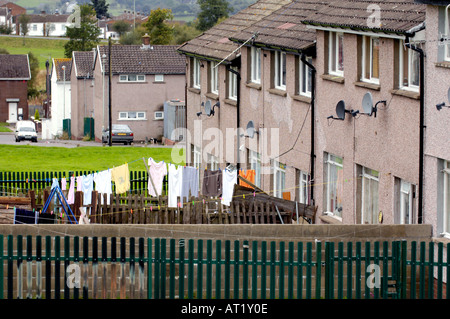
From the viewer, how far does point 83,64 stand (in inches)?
2958

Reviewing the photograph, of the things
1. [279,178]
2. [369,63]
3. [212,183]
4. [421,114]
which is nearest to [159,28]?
[212,183]

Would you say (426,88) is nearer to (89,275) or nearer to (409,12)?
(409,12)

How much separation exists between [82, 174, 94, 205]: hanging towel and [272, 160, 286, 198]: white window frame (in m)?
5.18

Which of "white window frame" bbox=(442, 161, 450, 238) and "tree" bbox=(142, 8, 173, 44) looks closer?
"white window frame" bbox=(442, 161, 450, 238)

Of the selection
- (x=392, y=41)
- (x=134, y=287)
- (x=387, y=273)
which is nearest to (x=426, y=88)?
(x=392, y=41)

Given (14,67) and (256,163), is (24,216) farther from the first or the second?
(14,67)

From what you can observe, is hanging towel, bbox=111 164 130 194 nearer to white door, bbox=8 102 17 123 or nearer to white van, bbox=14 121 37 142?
white van, bbox=14 121 37 142

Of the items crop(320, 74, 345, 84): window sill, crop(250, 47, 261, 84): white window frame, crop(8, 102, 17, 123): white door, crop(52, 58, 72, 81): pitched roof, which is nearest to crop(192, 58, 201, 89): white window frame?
crop(250, 47, 261, 84): white window frame

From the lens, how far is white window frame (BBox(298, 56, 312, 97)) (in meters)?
22.3

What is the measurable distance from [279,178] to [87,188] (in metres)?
5.39

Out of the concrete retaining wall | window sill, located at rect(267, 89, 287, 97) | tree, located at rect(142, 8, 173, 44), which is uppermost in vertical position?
tree, located at rect(142, 8, 173, 44)

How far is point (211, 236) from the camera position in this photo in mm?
15344

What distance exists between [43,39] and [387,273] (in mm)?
151149

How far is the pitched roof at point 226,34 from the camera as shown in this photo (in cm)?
2958
